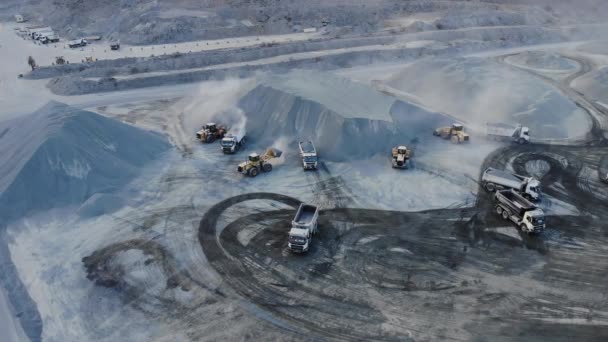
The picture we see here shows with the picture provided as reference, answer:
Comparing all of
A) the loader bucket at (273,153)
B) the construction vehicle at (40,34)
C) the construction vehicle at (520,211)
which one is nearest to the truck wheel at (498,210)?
the construction vehicle at (520,211)

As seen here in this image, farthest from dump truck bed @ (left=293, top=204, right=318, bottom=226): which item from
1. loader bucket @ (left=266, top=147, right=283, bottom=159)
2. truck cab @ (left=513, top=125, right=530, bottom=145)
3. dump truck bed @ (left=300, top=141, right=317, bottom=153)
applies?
truck cab @ (left=513, top=125, right=530, bottom=145)

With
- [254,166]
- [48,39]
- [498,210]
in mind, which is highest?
[48,39]

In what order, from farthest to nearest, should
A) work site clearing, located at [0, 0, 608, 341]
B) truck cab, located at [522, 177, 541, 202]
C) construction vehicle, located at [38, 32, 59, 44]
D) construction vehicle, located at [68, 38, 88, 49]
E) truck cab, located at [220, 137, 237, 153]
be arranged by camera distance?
construction vehicle, located at [38, 32, 59, 44] < construction vehicle, located at [68, 38, 88, 49] < truck cab, located at [220, 137, 237, 153] < truck cab, located at [522, 177, 541, 202] < work site clearing, located at [0, 0, 608, 341]

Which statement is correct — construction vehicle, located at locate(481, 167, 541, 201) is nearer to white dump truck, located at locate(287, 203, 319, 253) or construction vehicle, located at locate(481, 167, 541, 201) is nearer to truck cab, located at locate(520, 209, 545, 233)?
truck cab, located at locate(520, 209, 545, 233)

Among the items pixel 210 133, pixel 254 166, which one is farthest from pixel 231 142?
pixel 254 166

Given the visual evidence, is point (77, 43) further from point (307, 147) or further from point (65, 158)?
point (307, 147)

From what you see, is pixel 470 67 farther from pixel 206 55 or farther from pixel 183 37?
pixel 183 37

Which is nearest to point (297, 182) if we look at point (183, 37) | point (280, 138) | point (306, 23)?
point (280, 138)
